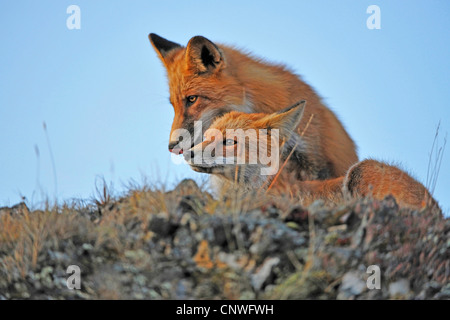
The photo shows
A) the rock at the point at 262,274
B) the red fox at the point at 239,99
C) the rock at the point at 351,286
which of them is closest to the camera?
the rock at the point at 262,274

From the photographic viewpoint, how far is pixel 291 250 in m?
4.39

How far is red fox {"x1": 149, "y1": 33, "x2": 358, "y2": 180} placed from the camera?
7730 millimetres

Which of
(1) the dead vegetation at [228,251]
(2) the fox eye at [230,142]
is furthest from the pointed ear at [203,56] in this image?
(1) the dead vegetation at [228,251]

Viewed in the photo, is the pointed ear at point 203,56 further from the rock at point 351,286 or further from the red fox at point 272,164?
the rock at point 351,286

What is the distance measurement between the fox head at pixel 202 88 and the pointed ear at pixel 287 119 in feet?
4.20

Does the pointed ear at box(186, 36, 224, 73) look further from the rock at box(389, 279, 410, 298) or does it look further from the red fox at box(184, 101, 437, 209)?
the rock at box(389, 279, 410, 298)

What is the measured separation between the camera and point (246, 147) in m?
6.60

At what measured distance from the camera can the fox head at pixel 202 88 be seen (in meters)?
7.81

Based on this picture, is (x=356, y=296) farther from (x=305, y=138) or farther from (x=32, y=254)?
(x=305, y=138)

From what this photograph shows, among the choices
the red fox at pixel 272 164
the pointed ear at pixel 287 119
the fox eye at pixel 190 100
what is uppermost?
the fox eye at pixel 190 100

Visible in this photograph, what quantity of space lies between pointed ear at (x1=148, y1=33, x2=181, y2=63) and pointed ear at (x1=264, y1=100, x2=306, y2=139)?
3.09 metres

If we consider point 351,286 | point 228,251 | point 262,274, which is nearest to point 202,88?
point 228,251
